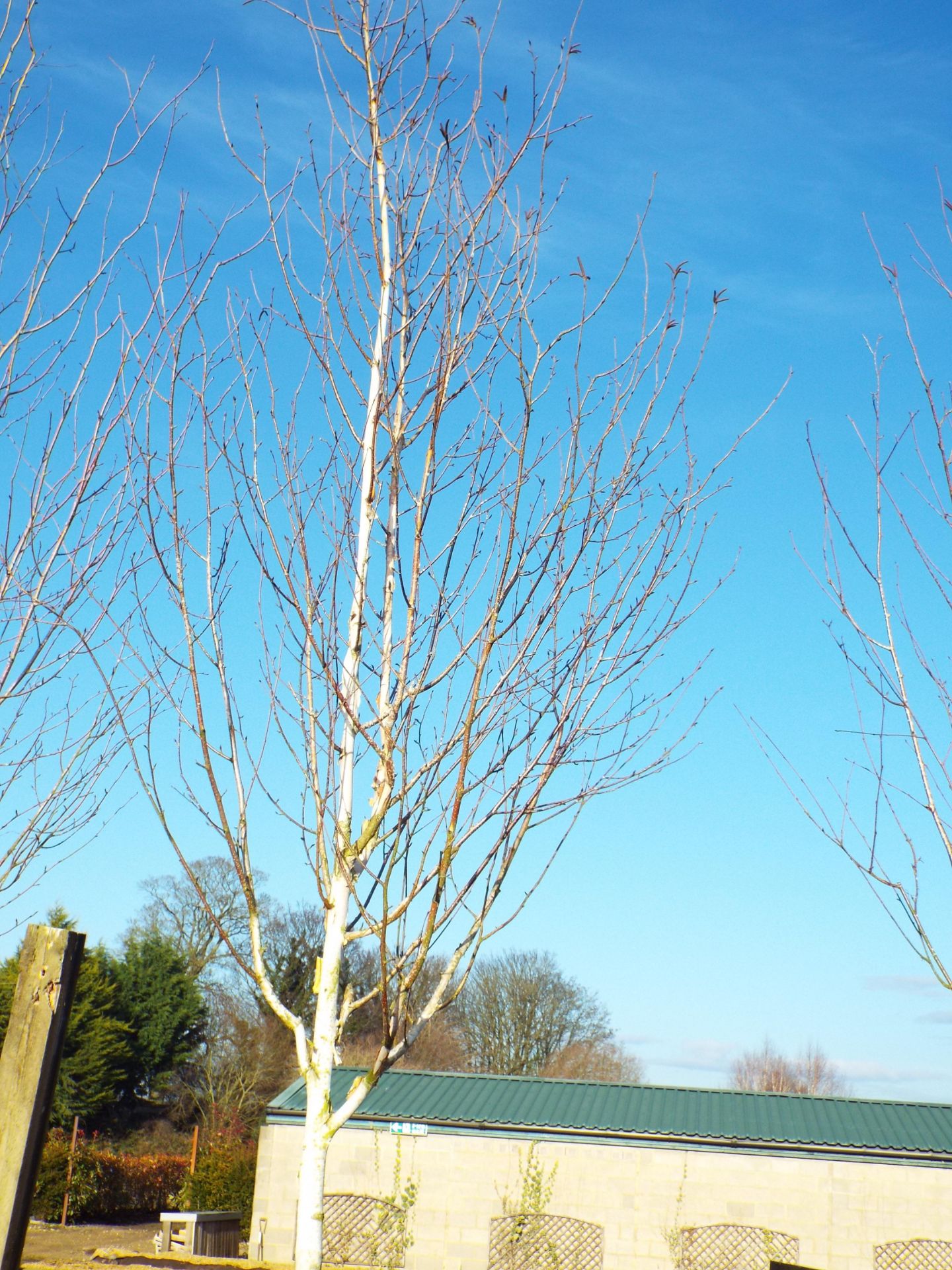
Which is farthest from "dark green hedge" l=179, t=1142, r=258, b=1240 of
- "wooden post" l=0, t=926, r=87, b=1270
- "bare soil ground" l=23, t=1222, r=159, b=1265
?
"wooden post" l=0, t=926, r=87, b=1270

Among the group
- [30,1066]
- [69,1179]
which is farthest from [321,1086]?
[69,1179]

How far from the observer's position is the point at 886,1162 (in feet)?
59.6

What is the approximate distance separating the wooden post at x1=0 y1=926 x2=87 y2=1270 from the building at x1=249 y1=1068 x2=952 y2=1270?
1689 centimetres

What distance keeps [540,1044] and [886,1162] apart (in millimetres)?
23428

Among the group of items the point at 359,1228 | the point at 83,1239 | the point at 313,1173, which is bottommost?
the point at 83,1239

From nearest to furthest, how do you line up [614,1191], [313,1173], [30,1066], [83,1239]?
[30,1066]
[313,1173]
[614,1191]
[83,1239]

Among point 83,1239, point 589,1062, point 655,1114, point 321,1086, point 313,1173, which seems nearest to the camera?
point 313,1173

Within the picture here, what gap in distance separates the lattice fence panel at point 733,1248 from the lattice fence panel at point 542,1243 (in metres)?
1.42

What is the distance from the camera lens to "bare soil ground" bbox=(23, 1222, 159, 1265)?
2056 cm

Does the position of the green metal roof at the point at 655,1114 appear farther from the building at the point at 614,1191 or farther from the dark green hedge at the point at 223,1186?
the dark green hedge at the point at 223,1186

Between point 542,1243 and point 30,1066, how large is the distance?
18216 millimetres

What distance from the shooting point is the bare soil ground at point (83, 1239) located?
20562 millimetres

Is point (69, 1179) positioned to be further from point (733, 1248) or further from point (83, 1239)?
point (733, 1248)

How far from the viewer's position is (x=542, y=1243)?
18.0 m
